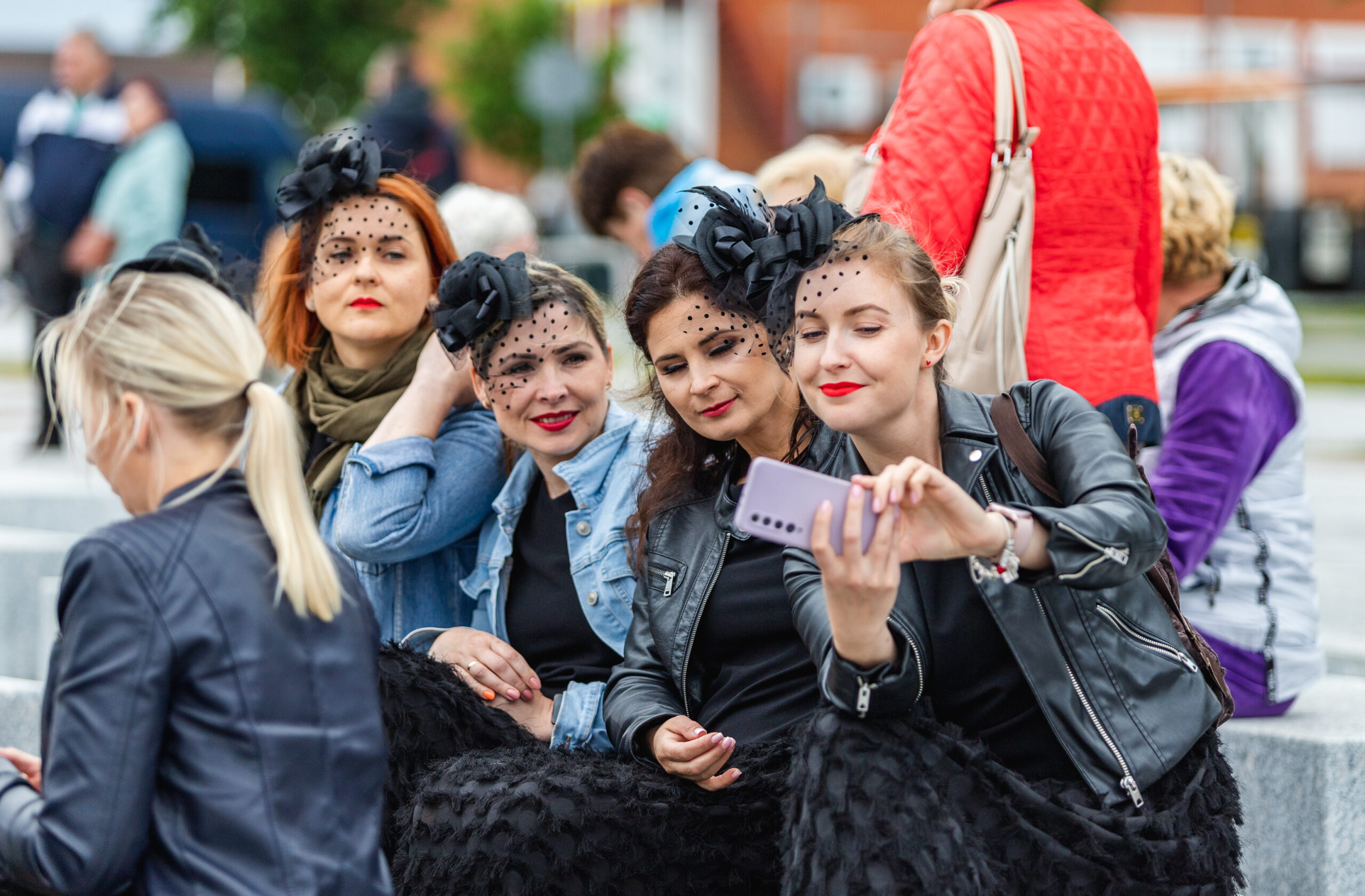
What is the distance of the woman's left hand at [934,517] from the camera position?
2.00 m

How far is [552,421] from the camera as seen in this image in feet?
9.93

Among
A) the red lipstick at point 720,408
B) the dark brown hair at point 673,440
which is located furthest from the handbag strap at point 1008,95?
the red lipstick at point 720,408

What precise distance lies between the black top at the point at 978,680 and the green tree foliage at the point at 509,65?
28.8 m

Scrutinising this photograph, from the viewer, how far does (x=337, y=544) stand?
318 centimetres

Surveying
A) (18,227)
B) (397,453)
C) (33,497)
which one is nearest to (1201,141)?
(18,227)

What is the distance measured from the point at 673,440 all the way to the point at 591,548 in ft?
1.00

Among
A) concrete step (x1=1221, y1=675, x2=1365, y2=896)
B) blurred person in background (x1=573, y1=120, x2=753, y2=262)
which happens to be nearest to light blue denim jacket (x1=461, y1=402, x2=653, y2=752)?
concrete step (x1=1221, y1=675, x2=1365, y2=896)

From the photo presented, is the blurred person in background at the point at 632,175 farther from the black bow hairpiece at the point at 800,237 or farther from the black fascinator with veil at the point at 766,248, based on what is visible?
the black bow hairpiece at the point at 800,237

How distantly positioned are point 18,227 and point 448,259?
662 cm

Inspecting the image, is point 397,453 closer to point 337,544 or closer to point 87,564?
point 337,544

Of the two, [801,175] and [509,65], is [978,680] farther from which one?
[509,65]

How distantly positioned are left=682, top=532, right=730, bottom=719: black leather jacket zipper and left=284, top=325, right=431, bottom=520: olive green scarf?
3.33ft

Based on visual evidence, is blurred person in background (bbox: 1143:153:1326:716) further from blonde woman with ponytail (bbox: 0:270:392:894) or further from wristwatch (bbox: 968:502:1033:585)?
blonde woman with ponytail (bbox: 0:270:392:894)

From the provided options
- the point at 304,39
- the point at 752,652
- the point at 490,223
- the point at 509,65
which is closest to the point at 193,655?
the point at 752,652
